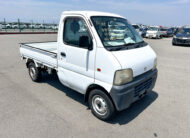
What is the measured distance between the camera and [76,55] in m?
3.07

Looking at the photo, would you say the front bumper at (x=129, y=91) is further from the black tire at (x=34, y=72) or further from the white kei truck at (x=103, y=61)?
the black tire at (x=34, y=72)

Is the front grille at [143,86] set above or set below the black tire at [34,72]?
above

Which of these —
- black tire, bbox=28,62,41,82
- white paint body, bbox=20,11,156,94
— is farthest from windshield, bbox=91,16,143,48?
black tire, bbox=28,62,41,82

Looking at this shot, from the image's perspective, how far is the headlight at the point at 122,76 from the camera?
2525 millimetres

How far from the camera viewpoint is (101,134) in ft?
8.75

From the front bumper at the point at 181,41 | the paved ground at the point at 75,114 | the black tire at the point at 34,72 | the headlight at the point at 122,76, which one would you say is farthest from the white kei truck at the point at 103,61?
the front bumper at the point at 181,41

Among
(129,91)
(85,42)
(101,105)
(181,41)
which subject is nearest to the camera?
(129,91)

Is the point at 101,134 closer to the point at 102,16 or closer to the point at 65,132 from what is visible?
the point at 65,132

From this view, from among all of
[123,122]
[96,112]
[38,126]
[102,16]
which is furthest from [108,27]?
[38,126]

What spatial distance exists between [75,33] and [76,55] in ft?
1.71

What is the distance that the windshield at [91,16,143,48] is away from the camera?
9.38 feet

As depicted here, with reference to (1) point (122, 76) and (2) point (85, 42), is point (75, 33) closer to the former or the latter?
(2) point (85, 42)

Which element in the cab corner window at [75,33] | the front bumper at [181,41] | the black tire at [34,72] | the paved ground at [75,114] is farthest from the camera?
the front bumper at [181,41]

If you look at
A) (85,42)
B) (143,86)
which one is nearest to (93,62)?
(85,42)
